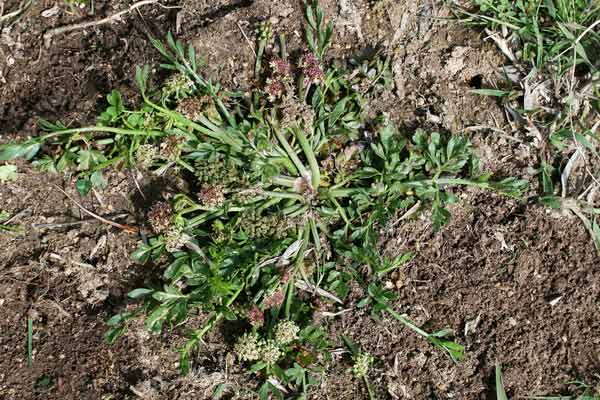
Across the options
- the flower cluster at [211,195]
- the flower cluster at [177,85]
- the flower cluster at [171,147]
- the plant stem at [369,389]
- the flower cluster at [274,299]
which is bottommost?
the plant stem at [369,389]

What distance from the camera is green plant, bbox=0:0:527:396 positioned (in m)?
3.01

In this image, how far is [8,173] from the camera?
3463mm

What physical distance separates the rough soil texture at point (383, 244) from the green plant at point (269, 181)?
0.52 feet

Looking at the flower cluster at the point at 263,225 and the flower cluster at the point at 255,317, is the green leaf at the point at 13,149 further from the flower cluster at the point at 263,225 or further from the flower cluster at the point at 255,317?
the flower cluster at the point at 255,317

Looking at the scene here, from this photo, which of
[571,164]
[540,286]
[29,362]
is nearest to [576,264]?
[540,286]

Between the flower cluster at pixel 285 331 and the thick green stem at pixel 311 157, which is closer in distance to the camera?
the flower cluster at pixel 285 331

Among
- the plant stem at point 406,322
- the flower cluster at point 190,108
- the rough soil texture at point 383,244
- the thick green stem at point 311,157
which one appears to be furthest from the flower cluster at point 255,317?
the flower cluster at point 190,108

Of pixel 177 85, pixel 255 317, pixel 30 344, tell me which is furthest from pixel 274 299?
pixel 30 344

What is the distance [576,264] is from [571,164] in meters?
0.57

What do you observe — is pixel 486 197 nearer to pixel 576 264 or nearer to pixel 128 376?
pixel 576 264

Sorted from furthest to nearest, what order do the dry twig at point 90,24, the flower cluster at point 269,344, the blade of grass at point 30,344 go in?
the dry twig at point 90,24, the blade of grass at point 30,344, the flower cluster at point 269,344

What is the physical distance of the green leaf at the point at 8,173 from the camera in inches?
136

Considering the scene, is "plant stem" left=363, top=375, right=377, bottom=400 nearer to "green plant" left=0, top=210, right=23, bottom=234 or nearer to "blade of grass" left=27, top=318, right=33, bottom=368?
"blade of grass" left=27, top=318, right=33, bottom=368

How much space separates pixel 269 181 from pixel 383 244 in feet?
2.46
